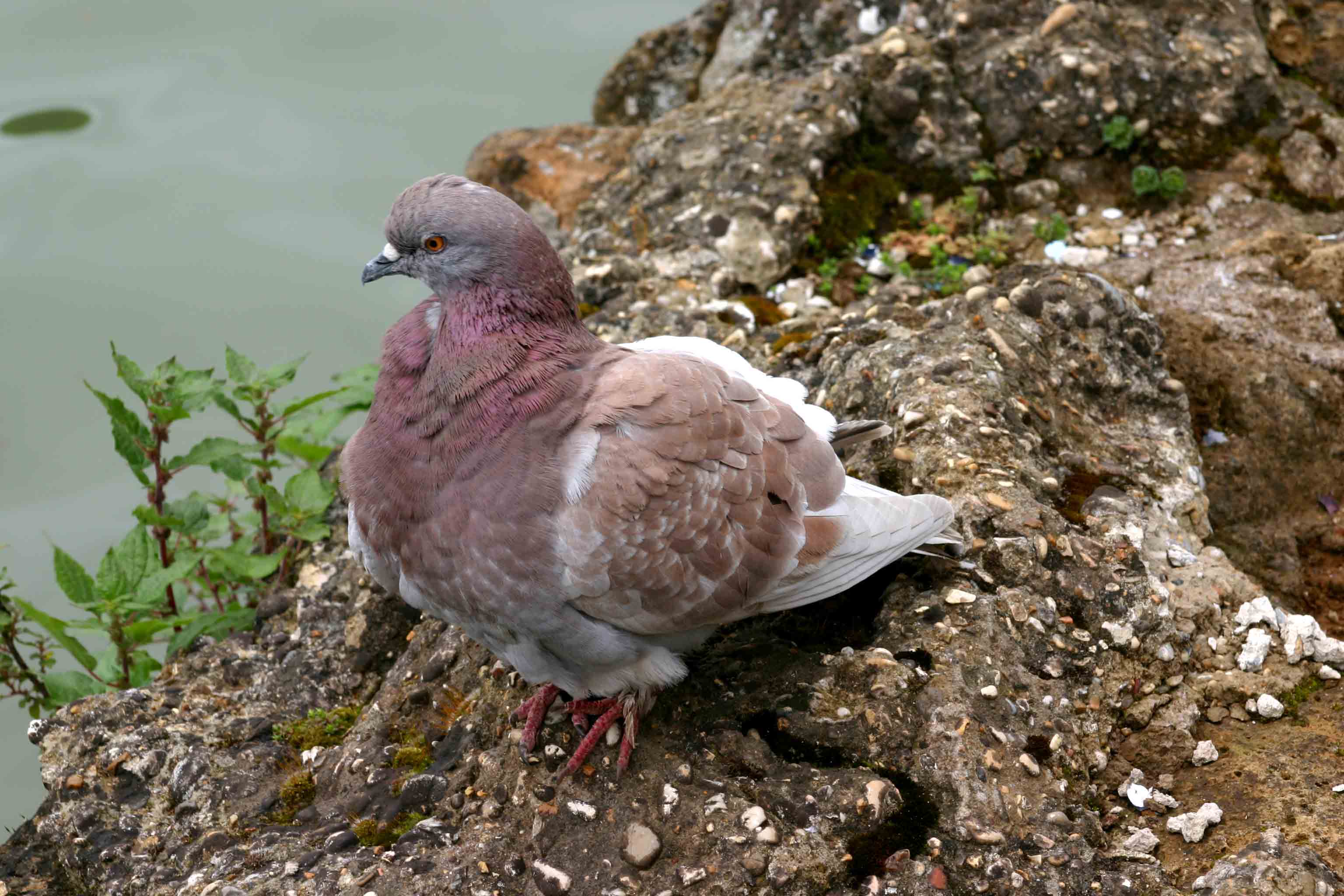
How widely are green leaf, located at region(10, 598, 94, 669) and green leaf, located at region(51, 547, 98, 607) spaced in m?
0.09

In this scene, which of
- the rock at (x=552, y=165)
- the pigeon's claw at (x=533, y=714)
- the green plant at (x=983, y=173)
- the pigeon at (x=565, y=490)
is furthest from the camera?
the rock at (x=552, y=165)

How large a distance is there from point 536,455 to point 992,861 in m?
1.44

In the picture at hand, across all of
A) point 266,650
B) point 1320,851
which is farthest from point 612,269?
point 1320,851

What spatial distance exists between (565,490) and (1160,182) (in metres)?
3.35

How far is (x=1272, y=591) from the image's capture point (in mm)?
3758

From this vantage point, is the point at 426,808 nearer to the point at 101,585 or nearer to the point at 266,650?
the point at 266,650

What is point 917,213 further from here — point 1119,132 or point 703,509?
point 703,509

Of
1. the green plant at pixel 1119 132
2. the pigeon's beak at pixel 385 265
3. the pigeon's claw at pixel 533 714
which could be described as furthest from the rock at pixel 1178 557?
the pigeon's beak at pixel 385 265

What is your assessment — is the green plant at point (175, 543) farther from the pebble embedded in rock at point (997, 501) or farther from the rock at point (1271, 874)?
the rock at point (1271, 874)

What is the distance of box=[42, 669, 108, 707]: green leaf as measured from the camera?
397cm

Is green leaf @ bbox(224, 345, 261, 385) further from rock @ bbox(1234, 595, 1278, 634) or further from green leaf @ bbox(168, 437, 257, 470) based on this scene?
rock @ bbox(1234, 595, 1278, 634)

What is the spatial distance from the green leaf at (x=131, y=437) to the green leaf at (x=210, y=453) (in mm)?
97

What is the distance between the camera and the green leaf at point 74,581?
148 inches

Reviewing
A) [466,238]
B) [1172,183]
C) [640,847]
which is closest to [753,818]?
[640,847]
